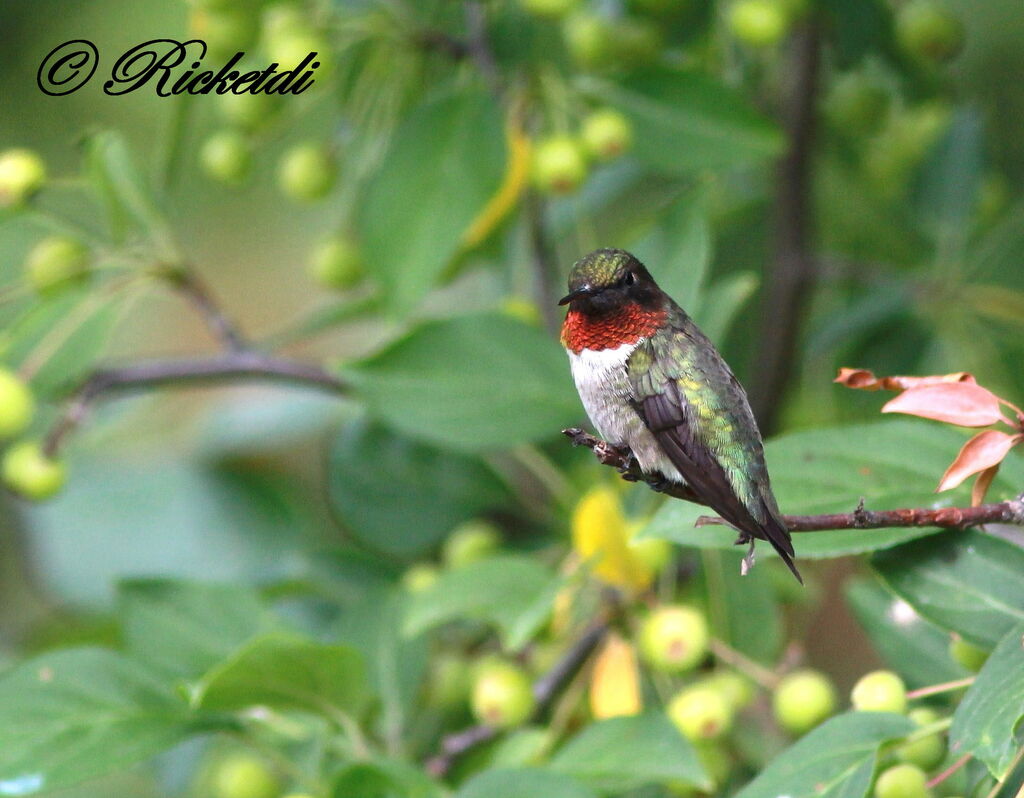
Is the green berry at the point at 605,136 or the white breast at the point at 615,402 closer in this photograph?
the white breast at the point at 615,402

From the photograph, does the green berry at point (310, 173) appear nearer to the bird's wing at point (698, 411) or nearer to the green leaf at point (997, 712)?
the bird's wing at point (698, 411)

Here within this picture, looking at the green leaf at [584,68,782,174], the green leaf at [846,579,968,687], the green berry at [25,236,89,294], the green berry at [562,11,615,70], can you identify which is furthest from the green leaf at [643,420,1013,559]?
the green berry at [25,236,89,294]

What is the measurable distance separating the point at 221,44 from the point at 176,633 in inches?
29.6

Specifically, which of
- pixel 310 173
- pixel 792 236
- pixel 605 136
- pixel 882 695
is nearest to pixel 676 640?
pixel 882 695

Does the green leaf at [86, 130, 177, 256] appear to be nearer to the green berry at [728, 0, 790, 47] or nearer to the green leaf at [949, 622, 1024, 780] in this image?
the green berry at [728, 0, 790, 47]

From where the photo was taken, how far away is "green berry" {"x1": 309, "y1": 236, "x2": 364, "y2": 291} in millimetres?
1917

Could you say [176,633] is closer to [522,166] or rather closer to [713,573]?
[713,573]

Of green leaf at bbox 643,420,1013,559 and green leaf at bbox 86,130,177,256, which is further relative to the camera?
green leaf at bbox 86,130,177,256

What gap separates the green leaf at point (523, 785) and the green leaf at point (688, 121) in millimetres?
832

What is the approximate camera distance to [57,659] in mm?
1426

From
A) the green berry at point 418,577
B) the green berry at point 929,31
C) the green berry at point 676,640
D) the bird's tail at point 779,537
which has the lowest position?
the green berry at point 676,640

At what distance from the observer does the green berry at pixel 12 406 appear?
1.55 metres

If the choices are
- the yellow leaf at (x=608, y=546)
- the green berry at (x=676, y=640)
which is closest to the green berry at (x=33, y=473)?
the yellow leaf at (x=608, y=546)

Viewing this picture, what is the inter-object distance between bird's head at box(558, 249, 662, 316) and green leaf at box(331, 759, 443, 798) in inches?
21.5
